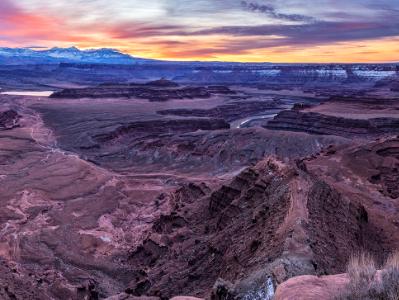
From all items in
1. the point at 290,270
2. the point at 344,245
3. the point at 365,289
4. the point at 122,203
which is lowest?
the point at 122,203

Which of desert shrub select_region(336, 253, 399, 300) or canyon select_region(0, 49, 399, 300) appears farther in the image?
canyon select_region(0, 49, 399, 300)

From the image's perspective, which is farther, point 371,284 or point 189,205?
point 189,205

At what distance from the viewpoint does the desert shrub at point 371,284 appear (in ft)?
28.6

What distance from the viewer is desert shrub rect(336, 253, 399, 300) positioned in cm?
871

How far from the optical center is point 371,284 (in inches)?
360

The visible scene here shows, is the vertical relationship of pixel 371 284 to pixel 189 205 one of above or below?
above

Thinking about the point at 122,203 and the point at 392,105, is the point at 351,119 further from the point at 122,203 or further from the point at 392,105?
the point at 122,203

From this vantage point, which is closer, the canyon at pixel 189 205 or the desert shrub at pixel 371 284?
the desert shrub at pixel 371 284

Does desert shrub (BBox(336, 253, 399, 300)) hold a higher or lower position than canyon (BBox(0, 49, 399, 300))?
higher

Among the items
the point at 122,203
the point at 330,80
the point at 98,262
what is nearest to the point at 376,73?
the point at 330,80

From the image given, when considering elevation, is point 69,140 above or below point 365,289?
below

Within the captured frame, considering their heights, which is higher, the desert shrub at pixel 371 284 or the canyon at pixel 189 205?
the desert shrub at pixel 371 284

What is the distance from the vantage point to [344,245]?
1922 centimetres

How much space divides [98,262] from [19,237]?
7.10 m
